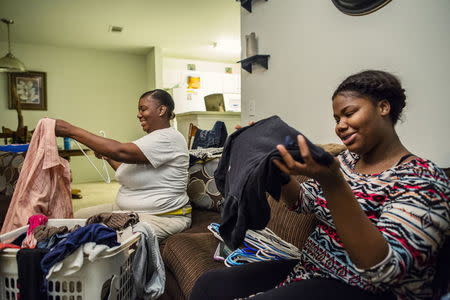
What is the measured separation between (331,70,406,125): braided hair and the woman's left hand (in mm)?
366

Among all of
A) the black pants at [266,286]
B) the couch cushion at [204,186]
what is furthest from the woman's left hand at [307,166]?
the couch cushion at [204,186]

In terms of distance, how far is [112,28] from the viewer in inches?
203

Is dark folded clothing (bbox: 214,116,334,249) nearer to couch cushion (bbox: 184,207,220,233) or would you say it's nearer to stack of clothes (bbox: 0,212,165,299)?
stack of clothes (bbox: 0,212,165,299)

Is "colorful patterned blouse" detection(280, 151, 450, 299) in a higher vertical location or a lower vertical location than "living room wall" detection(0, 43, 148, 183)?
lower

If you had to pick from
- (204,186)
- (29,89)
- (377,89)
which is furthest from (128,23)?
(377,89)

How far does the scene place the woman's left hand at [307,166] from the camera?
2.15 feet

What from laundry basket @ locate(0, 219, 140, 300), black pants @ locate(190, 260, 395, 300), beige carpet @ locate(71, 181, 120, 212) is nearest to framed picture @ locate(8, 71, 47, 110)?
beige carpet @ locate(71, 181, 120, 212)

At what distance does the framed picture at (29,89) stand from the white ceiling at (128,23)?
1.75 feet

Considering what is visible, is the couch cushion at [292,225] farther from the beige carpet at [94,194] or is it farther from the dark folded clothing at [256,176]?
the beige carpet at [94,194]

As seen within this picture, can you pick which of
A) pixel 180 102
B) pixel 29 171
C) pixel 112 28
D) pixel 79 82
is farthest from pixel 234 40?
pixel 29 171

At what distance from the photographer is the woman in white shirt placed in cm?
169

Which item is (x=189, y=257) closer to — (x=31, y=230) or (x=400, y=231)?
(x=31, y=230)

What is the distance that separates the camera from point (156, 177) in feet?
5.90

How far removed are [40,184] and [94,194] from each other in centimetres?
381
